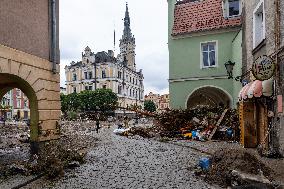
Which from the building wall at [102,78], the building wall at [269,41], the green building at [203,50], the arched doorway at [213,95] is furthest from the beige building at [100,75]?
the building wall at [269,41]

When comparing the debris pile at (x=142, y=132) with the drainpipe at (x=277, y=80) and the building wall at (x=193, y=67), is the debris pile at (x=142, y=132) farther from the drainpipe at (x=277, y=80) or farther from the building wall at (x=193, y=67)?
the drainpipe at (x=277, y=80)

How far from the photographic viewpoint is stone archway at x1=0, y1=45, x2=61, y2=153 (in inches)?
337

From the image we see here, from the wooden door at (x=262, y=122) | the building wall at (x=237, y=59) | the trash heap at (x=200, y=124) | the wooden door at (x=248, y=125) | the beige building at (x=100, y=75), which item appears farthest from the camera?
the beige building at (x=100, y=75)

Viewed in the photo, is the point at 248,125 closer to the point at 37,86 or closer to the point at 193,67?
the point at 193,67

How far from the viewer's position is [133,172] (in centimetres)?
820

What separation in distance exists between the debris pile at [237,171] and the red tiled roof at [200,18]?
12.9m

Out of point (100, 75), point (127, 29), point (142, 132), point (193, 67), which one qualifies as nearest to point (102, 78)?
point (100, 75)

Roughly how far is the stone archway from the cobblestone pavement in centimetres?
182

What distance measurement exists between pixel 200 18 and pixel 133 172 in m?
14.4

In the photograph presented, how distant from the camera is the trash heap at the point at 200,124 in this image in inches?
651

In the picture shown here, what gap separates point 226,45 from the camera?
18688 millimetres

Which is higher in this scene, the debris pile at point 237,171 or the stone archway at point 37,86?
the stone archway at point 37,86

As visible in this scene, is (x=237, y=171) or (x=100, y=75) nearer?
(x=237, y=171)

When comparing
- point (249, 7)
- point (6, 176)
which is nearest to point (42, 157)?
point (6, 176)
